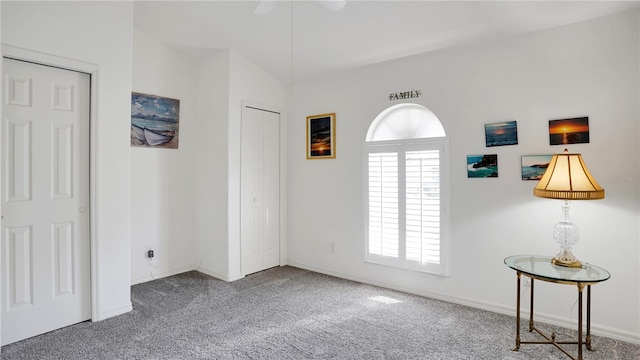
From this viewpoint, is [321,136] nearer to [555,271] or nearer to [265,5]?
[265,5]

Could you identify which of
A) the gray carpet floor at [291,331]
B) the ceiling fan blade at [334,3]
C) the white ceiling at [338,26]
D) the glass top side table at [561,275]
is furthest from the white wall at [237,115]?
the glass top side table at [561,275]

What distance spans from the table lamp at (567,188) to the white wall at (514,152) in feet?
1.38

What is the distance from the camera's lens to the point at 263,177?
15.2 feet

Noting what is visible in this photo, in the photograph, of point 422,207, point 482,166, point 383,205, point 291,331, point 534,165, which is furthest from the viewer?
point 383,205

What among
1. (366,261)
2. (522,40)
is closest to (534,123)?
(522,40)

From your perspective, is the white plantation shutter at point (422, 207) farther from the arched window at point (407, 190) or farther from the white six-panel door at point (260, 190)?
the white six-panel door at point (260, 190)

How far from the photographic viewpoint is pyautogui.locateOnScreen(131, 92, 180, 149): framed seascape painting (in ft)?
13.4

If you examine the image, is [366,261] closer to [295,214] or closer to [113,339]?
[295,214]

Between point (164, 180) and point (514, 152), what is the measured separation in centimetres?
383

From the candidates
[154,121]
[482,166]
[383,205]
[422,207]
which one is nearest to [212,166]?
[154,121]

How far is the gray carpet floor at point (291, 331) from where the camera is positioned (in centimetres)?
257

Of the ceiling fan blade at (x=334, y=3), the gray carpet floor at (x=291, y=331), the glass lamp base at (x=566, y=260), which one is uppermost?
the ceiling fan blade at (x=334, y=3)

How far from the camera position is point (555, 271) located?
2.49 meters

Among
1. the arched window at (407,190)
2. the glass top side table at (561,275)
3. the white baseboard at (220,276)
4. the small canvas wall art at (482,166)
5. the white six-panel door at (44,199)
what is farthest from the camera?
the white baseboard at (220,276)
